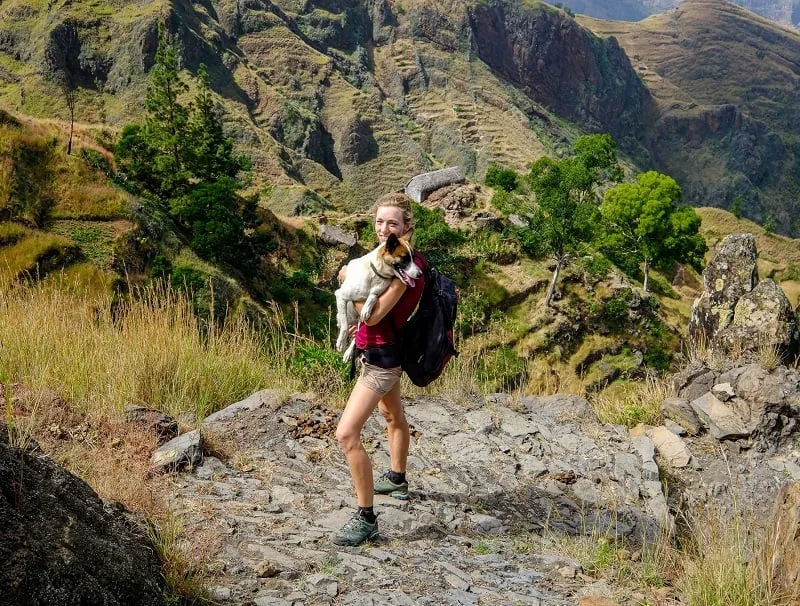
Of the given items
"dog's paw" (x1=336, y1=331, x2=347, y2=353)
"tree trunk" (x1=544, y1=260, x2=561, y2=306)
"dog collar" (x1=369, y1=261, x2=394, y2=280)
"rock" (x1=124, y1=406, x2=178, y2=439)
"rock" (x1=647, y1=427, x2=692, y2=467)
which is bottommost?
"tree trunk" (x1=544, y1=260, x2=561, y2=306)

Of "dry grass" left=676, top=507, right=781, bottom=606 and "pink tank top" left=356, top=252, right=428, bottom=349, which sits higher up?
"pink tank top" left=356, top=252, right=428, bottom=349

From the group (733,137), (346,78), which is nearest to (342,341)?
(346,78)

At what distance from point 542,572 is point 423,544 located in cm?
67

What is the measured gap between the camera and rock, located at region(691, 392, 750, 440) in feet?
19.1

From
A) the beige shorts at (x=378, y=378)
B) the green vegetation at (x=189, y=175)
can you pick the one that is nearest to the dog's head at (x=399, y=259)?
the beige shorts at (x=378, y=378)

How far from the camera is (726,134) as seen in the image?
519 ft

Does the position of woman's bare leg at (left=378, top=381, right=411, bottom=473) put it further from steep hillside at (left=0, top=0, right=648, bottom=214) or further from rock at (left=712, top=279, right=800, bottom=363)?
steep hillside at (left=0, top=0, right=648, bottom=214)

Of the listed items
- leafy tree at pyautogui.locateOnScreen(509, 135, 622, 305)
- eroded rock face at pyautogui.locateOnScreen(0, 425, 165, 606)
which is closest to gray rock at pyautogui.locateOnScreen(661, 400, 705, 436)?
eroded rock face at pyautogui.locateOnScreen(0, 425, 165, 606)

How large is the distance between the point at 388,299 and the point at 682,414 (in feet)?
13.9

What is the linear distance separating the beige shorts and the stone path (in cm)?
85

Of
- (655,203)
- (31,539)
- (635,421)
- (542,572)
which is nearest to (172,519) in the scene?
(31,539)

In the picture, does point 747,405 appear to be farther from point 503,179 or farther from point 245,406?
point 503,179

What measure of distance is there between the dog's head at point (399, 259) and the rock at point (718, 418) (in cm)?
421

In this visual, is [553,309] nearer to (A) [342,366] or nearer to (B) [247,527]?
(A) [342,366]
